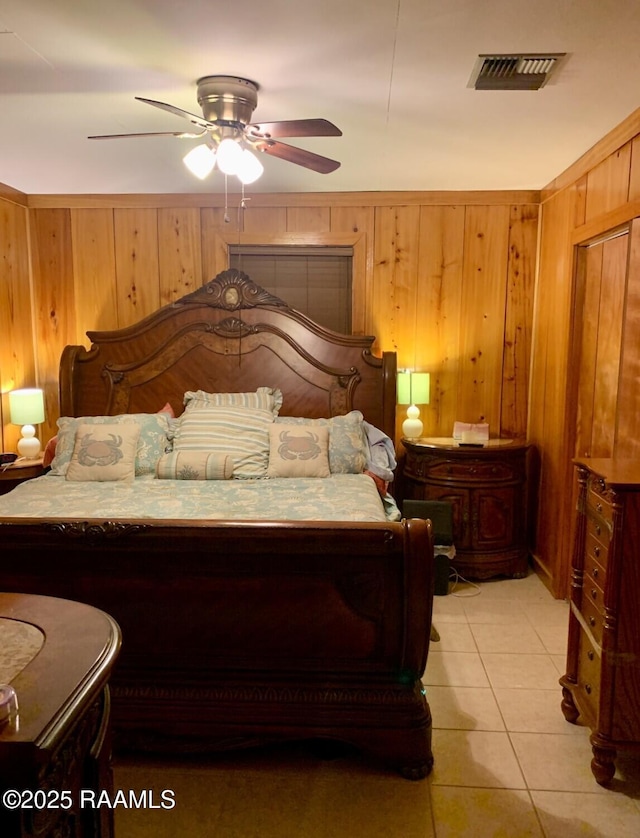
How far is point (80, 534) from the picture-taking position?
76.2 inches

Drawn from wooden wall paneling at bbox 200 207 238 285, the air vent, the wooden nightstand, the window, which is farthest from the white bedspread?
the air vent

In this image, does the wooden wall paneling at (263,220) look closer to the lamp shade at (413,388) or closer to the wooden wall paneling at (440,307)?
the wooden wall paneling at (440,307)

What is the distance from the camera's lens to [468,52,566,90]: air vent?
2.06 m

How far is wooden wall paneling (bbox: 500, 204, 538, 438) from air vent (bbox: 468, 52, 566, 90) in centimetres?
178

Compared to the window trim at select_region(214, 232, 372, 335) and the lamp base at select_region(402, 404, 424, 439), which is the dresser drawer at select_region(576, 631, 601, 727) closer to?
the lamp base at select_region(402, 404, 424, 439)

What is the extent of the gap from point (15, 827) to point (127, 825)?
1110 mm

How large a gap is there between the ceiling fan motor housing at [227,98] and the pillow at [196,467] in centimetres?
165

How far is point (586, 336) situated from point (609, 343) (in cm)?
28

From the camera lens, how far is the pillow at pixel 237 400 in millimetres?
3652

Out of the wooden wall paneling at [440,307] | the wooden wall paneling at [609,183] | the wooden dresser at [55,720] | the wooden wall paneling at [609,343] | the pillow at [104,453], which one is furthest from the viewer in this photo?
the wooden wall paneling at [440,307]

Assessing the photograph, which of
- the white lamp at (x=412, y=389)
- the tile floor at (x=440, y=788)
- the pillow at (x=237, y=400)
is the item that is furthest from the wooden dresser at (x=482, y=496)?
the tile floor at (x=440, y=788)

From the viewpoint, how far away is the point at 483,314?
402cm

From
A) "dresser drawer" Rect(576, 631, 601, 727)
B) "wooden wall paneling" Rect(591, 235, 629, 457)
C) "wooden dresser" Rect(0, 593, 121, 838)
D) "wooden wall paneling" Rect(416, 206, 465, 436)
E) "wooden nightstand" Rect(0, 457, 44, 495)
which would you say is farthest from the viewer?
"wooden wall paneling" Rect(416, 206, 465, 436)

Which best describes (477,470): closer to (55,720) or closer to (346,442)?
(346,442)
